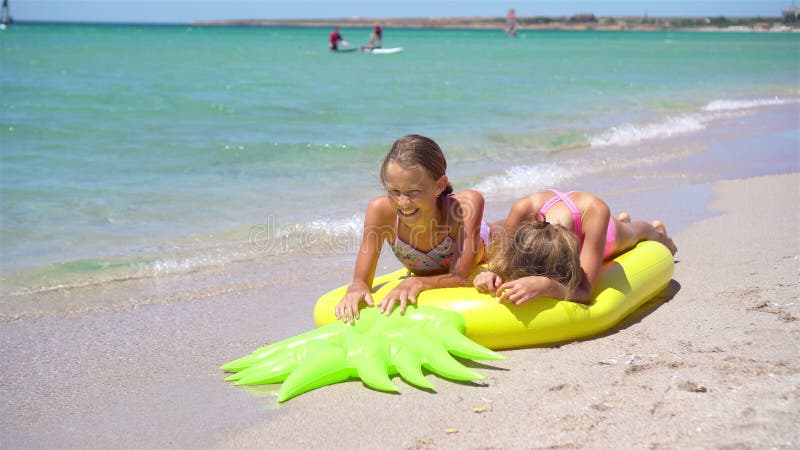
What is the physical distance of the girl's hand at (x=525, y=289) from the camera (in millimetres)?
3439

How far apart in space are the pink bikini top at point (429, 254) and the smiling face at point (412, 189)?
14cm

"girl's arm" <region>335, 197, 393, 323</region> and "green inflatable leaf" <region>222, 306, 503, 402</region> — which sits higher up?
"girl's arm" <region>335, 197, 393, 323</region>

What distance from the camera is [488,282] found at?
355 cm

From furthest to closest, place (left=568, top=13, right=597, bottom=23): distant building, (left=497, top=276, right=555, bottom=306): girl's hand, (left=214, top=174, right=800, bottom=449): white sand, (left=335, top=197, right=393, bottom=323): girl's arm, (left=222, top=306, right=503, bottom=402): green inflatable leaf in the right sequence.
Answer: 1. (left=568, top=13, right=597, bottom=23): distant building
2. (left=335, top=197, right=393, bottom=323): girl's arm
3. (left=497, top=276, right=555, bottom=306): girl's hand
4. (left=222, top=306, right=503, bottom=402): green inflatable leaf
5. (left=214, top=174, right=800, bottom=449): white sand

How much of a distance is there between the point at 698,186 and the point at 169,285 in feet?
16.3

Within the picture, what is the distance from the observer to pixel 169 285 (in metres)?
4.89

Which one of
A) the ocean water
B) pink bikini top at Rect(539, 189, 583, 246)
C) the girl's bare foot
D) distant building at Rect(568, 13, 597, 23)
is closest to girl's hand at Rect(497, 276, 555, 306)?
pink bikini top at Rect(539, 189, 583, 246)

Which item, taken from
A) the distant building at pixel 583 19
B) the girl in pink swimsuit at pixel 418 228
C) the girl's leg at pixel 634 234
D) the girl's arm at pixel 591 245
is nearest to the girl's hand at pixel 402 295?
the girl in pink swimsuit at pixel 418 228

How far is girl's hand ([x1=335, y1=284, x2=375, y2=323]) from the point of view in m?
3.51

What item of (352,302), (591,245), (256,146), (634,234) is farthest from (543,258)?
(256,146)

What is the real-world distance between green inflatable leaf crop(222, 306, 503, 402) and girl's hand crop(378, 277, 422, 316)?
0.03 meters

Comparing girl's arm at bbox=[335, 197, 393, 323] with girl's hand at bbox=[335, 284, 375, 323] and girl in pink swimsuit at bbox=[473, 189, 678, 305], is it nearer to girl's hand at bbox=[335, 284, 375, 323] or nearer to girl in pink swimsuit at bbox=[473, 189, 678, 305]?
girl's hand at bbox=[335, 284, 375, 323]

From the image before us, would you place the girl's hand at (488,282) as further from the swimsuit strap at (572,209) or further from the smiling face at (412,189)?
the swimsuit strap at (572,209)

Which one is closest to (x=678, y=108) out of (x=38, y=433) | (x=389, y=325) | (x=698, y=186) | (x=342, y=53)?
(x=698, y=186)
